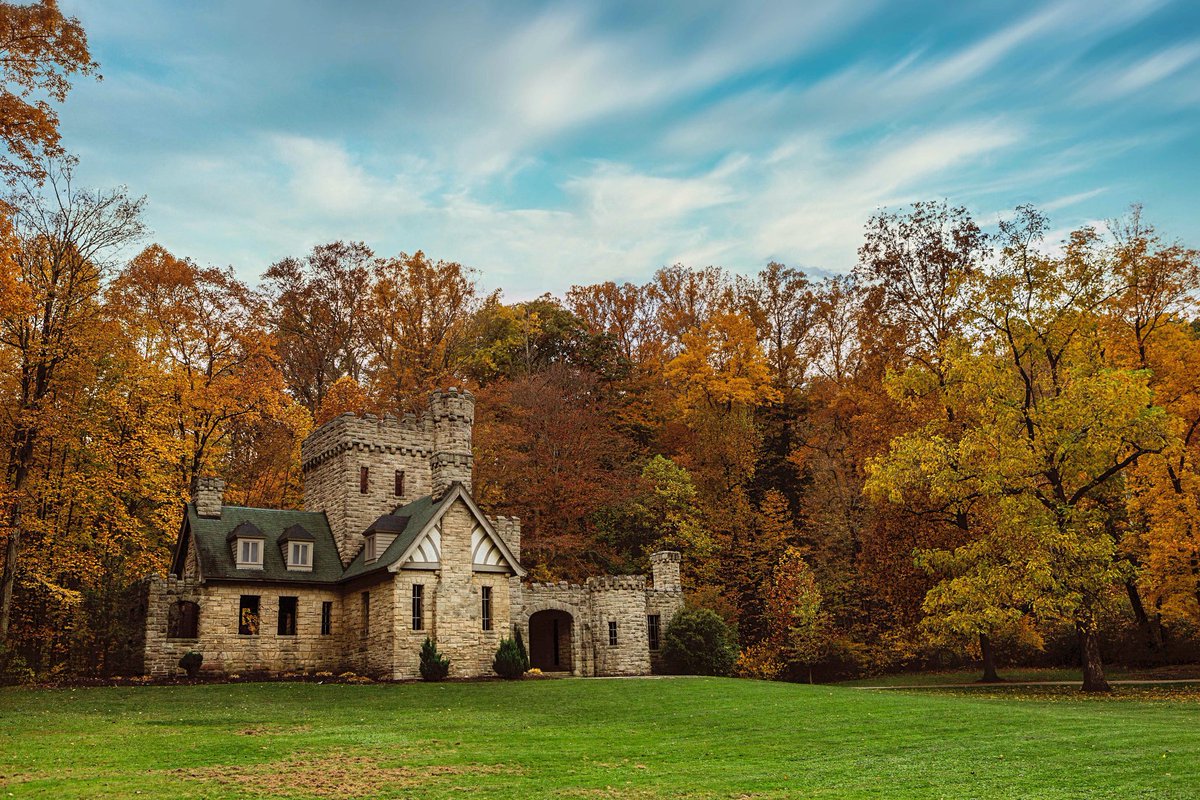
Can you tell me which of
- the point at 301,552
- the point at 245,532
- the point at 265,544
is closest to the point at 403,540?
the point at 301,552

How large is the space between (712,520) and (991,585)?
53.4 ft

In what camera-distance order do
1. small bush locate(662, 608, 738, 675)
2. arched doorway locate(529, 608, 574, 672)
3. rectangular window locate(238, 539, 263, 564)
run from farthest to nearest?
arched doorway locate(529, 608, 574, 672), small bush locate(662, 608, 738, 675), rectangular window locate(238, 539, 263, 564)

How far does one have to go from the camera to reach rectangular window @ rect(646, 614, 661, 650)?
1353 inches

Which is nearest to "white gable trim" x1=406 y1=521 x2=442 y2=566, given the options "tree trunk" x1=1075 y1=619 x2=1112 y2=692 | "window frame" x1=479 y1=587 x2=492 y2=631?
"window frame" x1=479 y1=587 x2=492 y2=631

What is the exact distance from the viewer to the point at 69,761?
12883mm

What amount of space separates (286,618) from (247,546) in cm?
264

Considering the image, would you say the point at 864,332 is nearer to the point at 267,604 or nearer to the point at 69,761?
the point at 267,604

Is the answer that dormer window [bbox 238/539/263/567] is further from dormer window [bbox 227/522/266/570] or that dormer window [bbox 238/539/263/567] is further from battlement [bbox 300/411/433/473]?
battlement [bbox 300/411/433/473]

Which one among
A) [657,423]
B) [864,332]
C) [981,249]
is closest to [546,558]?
[657,423]

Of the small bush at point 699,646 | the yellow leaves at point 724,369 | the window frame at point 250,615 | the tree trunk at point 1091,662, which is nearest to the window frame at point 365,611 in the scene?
the window frame at point 250,615

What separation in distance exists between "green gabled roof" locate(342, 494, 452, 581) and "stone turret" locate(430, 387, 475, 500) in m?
1.36

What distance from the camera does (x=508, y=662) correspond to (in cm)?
2841

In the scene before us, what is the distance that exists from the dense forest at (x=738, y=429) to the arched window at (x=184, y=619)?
1566 mm

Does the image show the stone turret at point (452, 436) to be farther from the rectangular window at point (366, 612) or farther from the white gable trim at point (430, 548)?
the rectangular window at point (366, 612)
